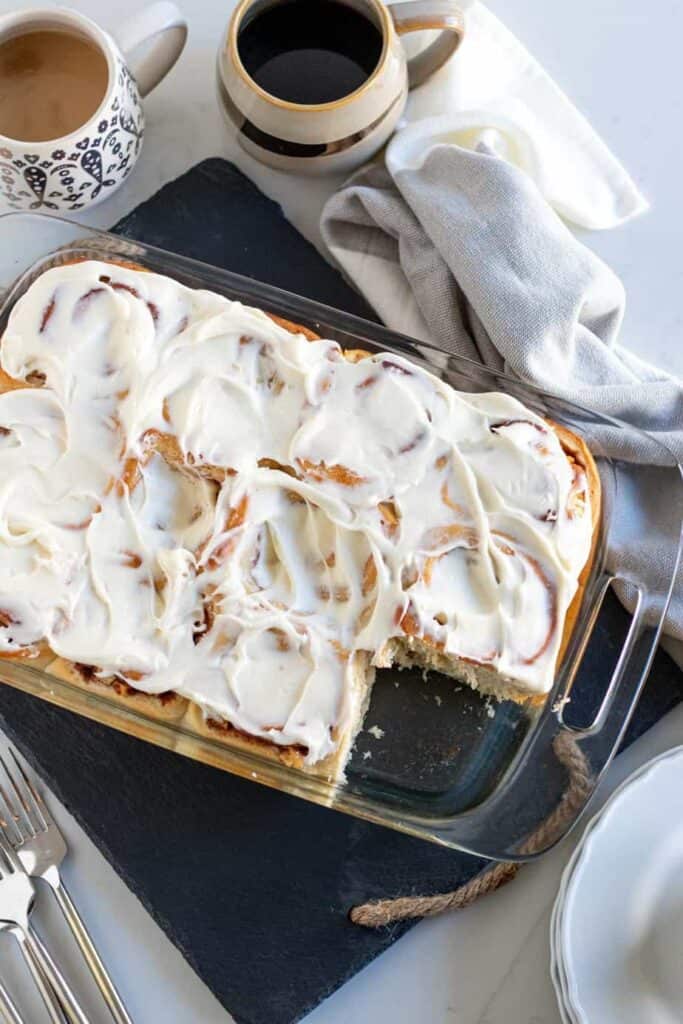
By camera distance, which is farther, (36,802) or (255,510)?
(36,802)

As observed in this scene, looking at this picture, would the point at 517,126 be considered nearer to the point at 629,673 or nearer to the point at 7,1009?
the point at 629,673

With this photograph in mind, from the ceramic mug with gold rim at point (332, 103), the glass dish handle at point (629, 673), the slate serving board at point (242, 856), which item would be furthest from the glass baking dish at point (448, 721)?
the ceramic mug with gold rim at point (332, 103)

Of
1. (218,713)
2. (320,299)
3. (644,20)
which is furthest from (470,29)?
(218,713)

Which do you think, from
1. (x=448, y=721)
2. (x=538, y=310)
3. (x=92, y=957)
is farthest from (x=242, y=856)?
(x=538, y=310)

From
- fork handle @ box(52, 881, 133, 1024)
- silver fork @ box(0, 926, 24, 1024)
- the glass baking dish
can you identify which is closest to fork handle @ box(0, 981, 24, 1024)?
silver fork @ box(0, 926, 24, 1024)

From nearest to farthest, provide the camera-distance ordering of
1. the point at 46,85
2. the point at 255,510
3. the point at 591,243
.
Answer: the point at 255,510, the point at 46,85, the point at 591,243

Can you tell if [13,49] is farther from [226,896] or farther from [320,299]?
[226,896]

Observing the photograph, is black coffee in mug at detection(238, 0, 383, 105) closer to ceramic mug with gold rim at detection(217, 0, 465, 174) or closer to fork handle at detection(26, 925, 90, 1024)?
ceramic mug with gold rim at detection(217, 0, 465, 174)

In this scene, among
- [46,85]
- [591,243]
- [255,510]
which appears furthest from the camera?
[591,243]
